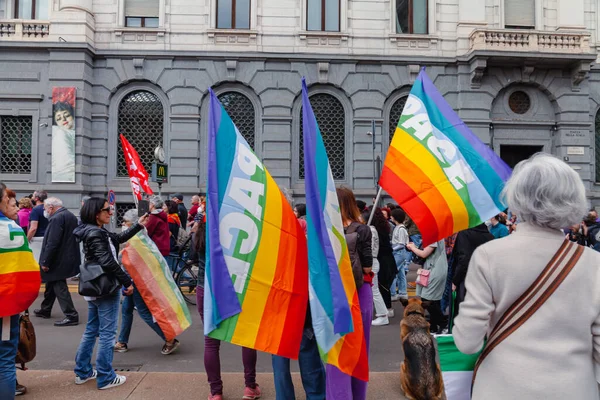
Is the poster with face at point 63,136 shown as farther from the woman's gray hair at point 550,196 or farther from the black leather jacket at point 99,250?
the woman's gray hair at point 550,196

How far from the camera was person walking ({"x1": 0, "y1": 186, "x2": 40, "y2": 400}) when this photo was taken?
142 inches

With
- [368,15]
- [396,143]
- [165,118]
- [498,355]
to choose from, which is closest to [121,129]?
[165,118]

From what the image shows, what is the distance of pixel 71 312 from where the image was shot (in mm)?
7293

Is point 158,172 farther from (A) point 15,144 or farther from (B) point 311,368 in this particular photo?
(B) point 311,368

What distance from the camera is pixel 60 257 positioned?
7383mm

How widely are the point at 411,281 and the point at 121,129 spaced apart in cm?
1106

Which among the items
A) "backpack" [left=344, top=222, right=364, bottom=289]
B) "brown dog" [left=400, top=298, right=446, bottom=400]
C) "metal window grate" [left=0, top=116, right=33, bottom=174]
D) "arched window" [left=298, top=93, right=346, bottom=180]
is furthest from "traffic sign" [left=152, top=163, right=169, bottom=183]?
"brown dog" [left=400, top=298, right=446, bottom=400]

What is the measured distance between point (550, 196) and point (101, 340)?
4178 mm

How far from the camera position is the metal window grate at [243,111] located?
1648 cm

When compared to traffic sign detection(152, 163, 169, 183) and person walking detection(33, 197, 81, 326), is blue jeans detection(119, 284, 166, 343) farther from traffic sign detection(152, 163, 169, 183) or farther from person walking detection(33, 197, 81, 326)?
traffic sign detection(152, 163, 169, 183)

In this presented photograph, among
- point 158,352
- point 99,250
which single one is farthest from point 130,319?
point 99,250

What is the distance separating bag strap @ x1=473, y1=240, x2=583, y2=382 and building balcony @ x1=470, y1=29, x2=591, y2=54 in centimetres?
1544

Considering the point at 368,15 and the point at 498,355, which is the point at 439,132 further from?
the point at 368,15

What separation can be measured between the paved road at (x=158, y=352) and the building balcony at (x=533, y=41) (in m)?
12.2
